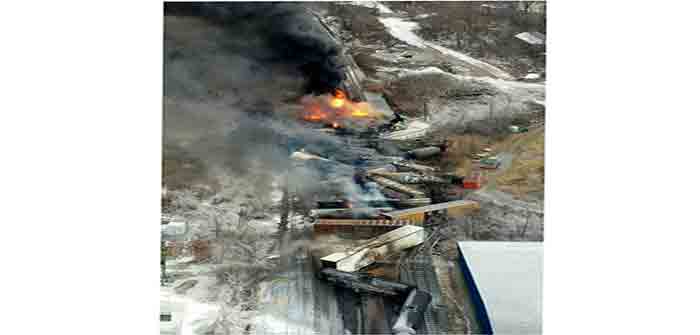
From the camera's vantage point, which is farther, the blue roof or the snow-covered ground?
the snow-covered ground

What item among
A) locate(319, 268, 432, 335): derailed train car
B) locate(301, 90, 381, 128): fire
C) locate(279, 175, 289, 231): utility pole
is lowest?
locate(319, 268, 432, 335): derailed train car

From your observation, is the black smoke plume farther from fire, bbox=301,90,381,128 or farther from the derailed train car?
the derailed train car

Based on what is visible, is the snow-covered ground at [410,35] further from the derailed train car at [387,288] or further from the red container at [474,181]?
the derailed train car at [387,288]

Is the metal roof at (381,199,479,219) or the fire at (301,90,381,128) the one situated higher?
the fire at (301,90,381,128)

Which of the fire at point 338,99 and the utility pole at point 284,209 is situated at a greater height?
the fire at point 338,99

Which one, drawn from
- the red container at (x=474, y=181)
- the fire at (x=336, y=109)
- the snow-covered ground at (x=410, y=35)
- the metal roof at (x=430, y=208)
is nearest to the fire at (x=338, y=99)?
the fire at (x=336, y=109)

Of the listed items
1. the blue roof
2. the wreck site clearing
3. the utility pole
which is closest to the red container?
the wreck site clearing

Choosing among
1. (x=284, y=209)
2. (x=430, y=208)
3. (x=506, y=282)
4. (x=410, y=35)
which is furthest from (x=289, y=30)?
(x=506, y=282)

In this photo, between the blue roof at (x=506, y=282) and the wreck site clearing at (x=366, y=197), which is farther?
the wreck site clearing at (x=366, y=197)
